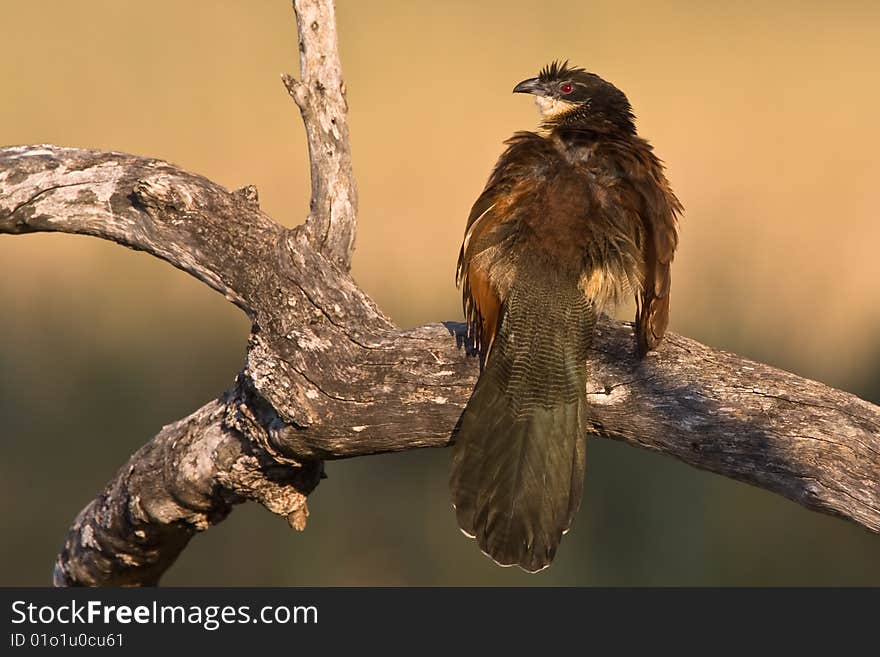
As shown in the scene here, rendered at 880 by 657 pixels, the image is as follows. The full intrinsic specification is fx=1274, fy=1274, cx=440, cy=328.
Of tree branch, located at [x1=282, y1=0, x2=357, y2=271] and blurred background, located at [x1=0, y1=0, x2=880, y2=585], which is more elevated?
tree branch, located at [x1=282, y1=0, x2=357, y2=271]

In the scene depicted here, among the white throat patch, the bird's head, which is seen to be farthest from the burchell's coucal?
the white throat patch

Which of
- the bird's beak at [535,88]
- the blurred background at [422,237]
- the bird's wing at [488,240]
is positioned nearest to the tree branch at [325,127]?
the bird's wing at [488,240]

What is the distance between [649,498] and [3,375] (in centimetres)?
353

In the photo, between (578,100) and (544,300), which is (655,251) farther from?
(578,100)

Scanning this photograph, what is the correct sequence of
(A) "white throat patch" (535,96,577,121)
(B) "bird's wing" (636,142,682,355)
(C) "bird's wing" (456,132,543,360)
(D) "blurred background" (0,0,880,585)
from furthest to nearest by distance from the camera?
1. (D) "blurred background" (0,0,880,585)
2. (A) "white throat patch" (535,96,577,121)
3. (C) "bird's wing" (456,132,543,360)
4. (B) "bird's wing" (636,142,682,355)

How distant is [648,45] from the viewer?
10.4 meters

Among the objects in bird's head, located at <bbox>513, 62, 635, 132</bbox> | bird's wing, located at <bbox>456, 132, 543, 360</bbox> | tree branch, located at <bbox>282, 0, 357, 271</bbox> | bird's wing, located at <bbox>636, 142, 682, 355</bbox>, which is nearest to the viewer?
bird's wing, located at <bbox>636, 142, 682, 355</bbox>

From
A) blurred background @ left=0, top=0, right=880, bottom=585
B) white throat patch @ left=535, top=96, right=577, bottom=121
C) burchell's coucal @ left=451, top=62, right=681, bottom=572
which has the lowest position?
blurred background @ left=0, top=0, right=880, bottom=585

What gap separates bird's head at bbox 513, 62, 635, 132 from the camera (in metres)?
4.09

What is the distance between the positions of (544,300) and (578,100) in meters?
1.00

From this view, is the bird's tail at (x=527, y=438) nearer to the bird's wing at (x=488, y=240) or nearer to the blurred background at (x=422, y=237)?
the bird's wing at (x=488, y=240)

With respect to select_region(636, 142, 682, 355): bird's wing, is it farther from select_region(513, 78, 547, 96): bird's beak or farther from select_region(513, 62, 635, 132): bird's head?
select_region(513, 78, 547, 96): bird's beak

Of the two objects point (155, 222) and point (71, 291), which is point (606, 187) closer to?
point (155, 222)

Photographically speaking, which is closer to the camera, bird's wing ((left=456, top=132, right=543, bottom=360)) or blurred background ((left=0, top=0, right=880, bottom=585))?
bird's wing ((left=456, top=132, right=543, bottom=360))
